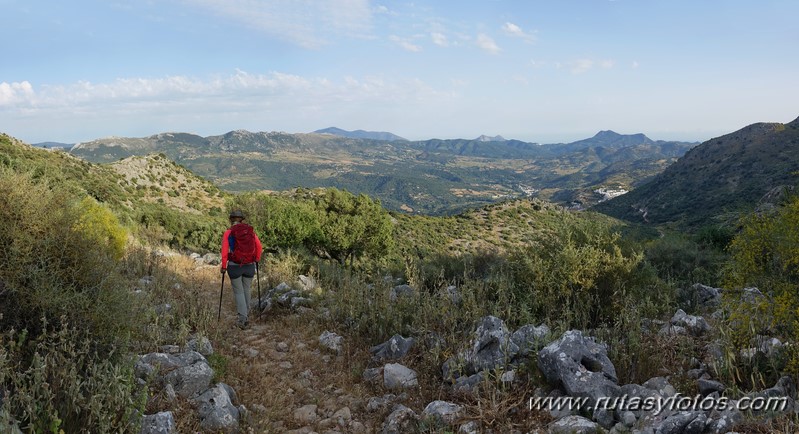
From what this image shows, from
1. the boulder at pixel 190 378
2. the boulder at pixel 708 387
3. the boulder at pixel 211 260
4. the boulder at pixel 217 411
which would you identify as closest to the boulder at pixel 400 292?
the boulder at pixel 190 378

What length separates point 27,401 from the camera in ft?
11.1

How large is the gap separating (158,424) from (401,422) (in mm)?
2315

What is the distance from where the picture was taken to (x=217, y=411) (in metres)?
4.34

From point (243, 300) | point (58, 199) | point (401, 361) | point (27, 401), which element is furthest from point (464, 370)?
point (58, 199)

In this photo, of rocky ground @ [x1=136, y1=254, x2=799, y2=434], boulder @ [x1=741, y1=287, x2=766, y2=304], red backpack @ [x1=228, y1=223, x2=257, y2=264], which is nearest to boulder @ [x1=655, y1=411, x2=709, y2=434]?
rocky ground @ [x1=136, y1=254, x2=799, y2=434]

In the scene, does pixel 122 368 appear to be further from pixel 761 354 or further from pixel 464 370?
pixel 761 354

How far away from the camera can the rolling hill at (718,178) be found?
Result: 3051 inches

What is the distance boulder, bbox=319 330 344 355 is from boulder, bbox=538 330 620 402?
10.9 ft

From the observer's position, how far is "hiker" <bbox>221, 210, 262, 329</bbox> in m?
8.21

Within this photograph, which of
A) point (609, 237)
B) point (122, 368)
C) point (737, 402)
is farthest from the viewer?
point (609, 237)

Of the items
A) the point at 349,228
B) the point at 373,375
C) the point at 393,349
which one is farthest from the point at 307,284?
the point at 349,228

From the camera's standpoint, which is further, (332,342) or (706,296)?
(706,296)

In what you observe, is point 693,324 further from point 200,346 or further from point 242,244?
point 242,244

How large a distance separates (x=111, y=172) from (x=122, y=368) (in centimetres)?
4942
